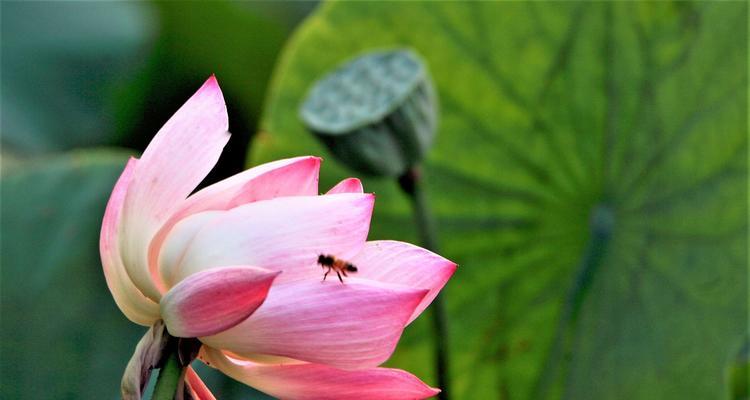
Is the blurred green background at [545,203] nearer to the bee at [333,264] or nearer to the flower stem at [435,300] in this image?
the flower stem at [435,300]

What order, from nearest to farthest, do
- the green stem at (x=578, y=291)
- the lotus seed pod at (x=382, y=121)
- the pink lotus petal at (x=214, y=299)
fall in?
1. the pink lotus petal at (x=214, y=299)
2. the lotus seed pod at (x=382, y=121)
3. the green stem at (x=578, y=291)

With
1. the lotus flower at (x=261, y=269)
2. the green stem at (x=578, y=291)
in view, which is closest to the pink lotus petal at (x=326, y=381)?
the lotus flower at (x=261, y=269)

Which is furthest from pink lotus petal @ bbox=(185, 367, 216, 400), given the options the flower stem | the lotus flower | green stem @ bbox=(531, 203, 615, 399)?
green stem @ bbox=(531, 203, 615, 399)

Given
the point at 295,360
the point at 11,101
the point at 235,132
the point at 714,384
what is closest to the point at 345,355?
the point at 295,360

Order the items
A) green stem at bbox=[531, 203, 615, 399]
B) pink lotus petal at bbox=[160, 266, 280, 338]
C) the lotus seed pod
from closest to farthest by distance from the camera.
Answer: pink lotus petal at bbox=[160, 266, 280, 338]
the lotus seed pod
green stem at bbox=[531, 203, 615, 399]

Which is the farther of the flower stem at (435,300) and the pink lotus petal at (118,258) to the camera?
the flower stem at (435,300)

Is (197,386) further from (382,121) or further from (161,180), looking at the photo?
(382,121)

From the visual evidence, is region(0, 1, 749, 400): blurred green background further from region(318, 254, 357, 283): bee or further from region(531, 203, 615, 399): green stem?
region(318, 254, 357, 283): bee

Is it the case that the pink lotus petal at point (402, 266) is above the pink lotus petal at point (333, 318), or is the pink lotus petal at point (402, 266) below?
above
